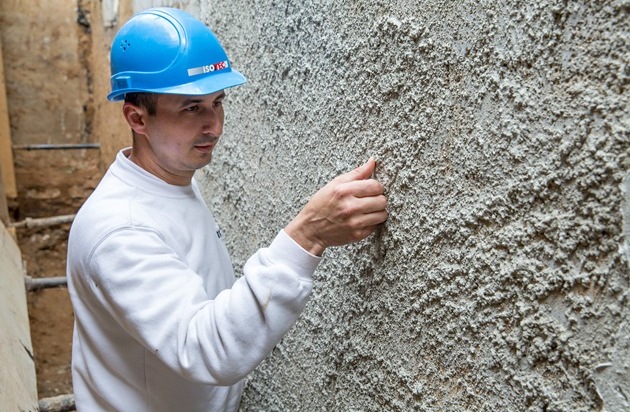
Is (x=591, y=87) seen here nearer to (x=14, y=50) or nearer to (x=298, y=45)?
(x=298, y=45)

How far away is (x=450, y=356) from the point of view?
0.98m

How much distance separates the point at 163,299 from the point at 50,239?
4.26 m

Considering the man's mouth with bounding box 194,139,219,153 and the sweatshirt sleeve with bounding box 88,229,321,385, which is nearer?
the sweatshirt sleeve with bounding box 88,229,321,385

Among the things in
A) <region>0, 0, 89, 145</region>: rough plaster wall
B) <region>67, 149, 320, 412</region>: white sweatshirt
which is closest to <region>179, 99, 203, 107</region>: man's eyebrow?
<region>67, 149, 320, 412</region>: white sweatshirt

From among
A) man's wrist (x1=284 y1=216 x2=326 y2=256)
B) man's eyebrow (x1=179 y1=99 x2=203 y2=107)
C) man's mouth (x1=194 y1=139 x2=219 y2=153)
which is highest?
man's eyebrow (x1=179 y1=99 x2=203 y2=107)

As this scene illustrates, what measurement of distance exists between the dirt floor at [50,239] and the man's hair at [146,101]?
3.61m

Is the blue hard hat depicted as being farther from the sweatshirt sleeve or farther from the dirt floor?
the dirt floor

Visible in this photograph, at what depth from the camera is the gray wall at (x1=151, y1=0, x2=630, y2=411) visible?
0.72 metres

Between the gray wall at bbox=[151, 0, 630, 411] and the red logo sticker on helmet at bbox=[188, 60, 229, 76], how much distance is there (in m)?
0.18

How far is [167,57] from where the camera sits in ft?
4.05

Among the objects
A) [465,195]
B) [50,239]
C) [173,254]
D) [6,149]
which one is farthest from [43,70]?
[465,195]

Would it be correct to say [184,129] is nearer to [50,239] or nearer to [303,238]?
[303,238]

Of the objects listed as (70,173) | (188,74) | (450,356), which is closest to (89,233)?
(188,74)

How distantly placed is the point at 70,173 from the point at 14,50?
1.17 meters
